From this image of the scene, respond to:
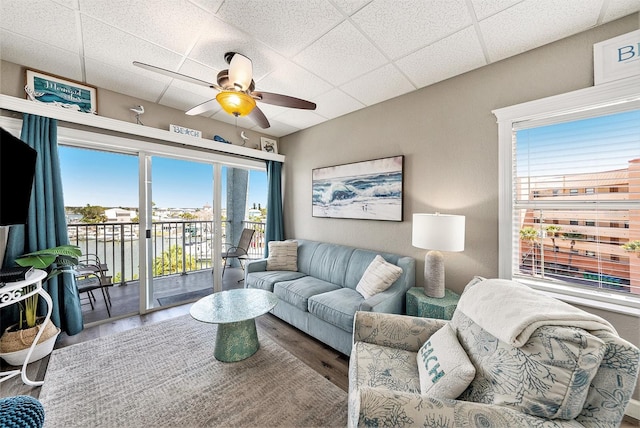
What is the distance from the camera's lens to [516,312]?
1056 millimetres

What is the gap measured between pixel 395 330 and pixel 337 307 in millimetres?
699

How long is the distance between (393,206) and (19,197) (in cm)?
330

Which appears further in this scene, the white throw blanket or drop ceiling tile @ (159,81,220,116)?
drop ceiling tile @ (159,81,220,116)

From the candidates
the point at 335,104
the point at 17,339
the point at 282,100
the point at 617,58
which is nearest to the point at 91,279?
the point at 17,339

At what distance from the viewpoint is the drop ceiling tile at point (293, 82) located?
223cm

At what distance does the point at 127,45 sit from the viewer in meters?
1.92

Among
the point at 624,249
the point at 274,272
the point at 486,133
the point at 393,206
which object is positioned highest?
the point at 486,133

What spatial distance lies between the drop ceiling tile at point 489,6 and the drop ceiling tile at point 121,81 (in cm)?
285

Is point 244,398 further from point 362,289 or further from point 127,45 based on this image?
point 127,45

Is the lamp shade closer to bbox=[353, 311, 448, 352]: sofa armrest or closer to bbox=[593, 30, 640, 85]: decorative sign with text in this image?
bbox=[353, 311, 448, 352]: sofa armrest

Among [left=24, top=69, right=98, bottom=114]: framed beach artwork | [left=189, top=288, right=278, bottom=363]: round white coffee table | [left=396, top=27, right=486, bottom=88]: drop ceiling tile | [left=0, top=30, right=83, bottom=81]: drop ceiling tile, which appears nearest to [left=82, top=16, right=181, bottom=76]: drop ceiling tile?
[left=0, top=30, right=83, bottom=81]: drop ceiling tile

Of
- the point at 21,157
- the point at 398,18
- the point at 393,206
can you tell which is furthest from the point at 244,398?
the point at 398,18

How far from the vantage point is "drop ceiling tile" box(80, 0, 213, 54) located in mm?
1540

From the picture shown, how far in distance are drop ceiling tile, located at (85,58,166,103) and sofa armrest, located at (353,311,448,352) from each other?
3038 millimetres
